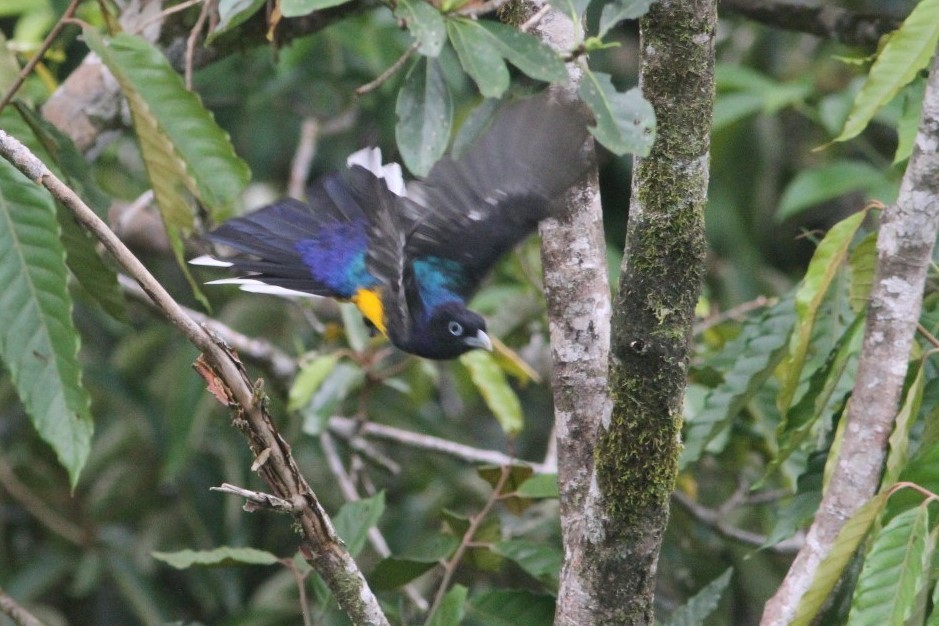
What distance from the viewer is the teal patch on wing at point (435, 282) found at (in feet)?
11.3

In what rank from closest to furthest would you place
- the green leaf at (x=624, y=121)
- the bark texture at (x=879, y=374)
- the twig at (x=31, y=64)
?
the green leaf at (x=624, y=121)
the bark texture at (x=879, y=374)
the twig at (x=31, y=64)

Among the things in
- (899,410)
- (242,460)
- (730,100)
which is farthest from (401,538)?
(899,410)

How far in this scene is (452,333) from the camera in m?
3.53

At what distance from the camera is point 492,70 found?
77.3 inches

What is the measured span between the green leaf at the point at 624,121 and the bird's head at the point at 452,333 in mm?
1593

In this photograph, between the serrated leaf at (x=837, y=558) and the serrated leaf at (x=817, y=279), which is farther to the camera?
the serrated leaf at (x=817, y=279)

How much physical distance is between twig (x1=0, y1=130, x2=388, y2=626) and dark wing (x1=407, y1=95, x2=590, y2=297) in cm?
59

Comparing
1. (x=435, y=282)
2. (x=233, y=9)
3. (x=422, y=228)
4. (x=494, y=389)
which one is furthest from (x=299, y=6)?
(x=494, y=389)

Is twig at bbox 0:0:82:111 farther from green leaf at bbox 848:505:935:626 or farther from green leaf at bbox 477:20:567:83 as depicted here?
green leaf at bbox 848:505:935:626

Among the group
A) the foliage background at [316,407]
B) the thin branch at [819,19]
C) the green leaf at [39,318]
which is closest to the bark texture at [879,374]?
the foliage background at [316,407]

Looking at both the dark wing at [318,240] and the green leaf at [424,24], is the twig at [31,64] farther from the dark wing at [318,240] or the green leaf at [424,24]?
the green leaf at [424,24]

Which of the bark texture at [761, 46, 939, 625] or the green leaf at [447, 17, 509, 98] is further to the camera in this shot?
the bark texture at [761, 46, 939, 625]

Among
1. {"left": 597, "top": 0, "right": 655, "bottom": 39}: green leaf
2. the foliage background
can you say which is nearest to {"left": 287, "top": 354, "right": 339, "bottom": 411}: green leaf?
the foliage background

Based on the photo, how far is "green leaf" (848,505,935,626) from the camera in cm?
219
